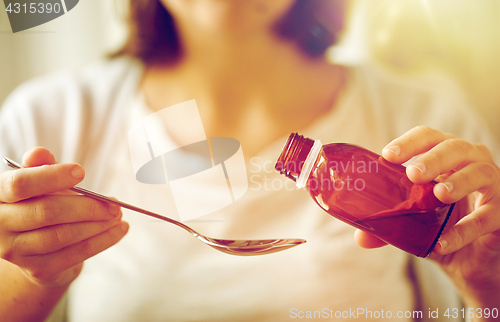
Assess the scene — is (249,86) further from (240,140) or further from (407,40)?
(407,40)

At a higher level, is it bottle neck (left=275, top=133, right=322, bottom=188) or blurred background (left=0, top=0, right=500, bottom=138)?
blurred background (left=0, top=0, right=500, bottom=138)

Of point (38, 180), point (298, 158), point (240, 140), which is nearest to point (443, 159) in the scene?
point (298, 158)

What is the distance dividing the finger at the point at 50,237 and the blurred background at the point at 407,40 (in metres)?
0.24

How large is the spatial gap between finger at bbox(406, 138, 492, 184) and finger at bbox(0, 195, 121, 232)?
0.30 m

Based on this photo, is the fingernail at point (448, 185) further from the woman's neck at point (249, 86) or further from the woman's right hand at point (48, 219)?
the woman's right hand at point (48, 219)

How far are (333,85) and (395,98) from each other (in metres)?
0.08

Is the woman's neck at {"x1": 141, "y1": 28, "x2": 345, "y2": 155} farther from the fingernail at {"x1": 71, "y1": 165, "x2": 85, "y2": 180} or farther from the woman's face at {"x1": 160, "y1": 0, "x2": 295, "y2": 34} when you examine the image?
the fingernail at {"x1": 71, "y1": 165, "x2": 85, "y2": 180}

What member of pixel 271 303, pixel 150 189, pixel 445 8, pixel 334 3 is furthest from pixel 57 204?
pixel 445 8

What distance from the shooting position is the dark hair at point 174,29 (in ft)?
1.41

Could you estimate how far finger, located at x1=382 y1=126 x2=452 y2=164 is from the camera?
274mm

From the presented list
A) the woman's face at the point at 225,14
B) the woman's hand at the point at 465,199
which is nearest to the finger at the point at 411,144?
the woman's hand at the point at 465,199

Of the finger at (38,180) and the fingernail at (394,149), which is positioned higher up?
the finger at (38,180)

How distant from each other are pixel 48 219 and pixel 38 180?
4 centimetres

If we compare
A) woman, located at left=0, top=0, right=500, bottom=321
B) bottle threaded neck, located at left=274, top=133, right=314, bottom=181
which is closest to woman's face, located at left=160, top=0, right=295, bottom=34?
woman, located at left=0, top=0, right=500, bottom=321
